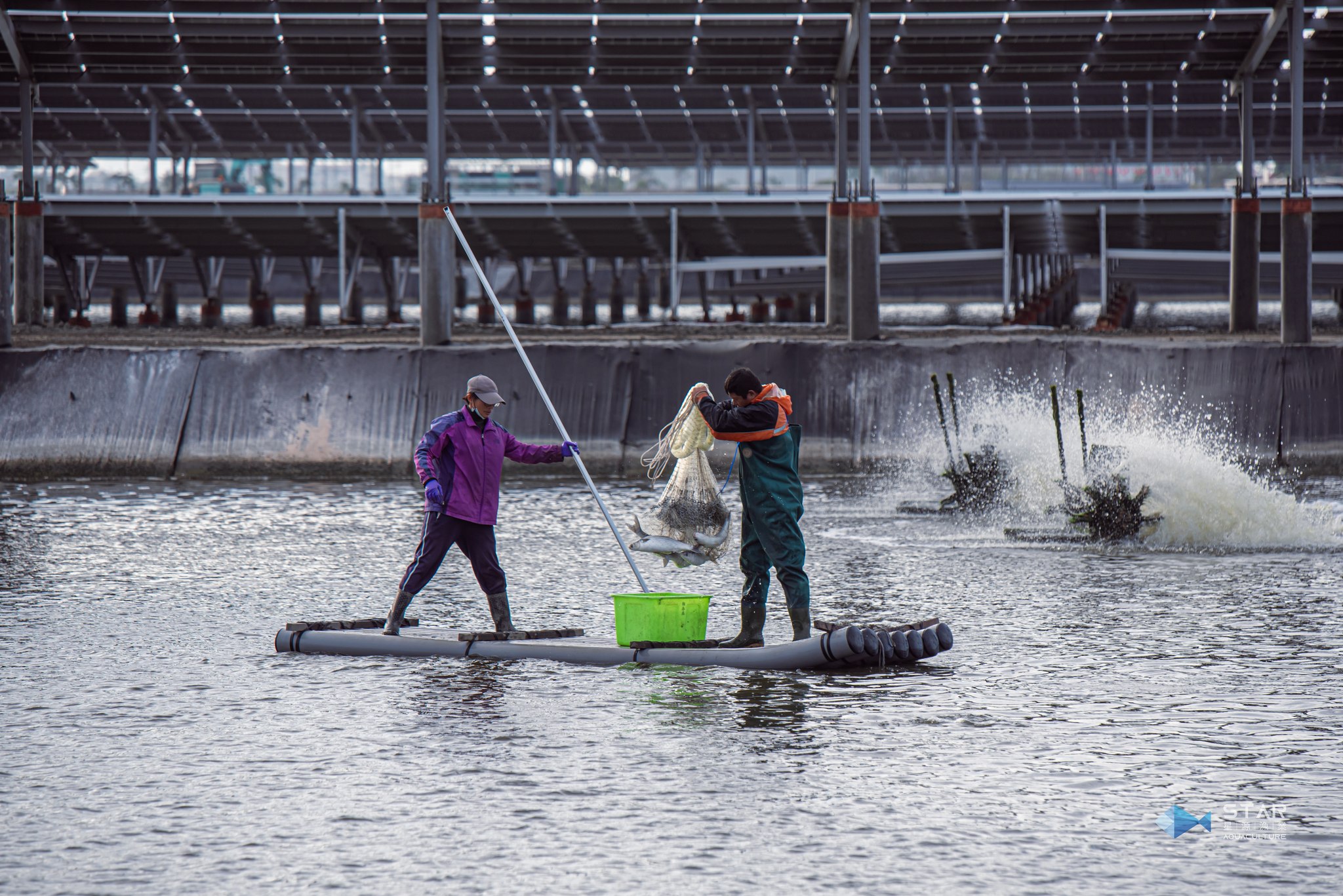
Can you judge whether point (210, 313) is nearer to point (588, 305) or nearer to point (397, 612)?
point (588, 305)

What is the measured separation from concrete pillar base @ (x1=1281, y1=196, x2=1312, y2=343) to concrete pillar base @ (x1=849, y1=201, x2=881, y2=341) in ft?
20.7

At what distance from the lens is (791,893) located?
5465 mm

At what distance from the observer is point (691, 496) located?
32.9 feet

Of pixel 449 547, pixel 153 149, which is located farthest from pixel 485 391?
pixel 153 149

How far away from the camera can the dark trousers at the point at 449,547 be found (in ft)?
31.9

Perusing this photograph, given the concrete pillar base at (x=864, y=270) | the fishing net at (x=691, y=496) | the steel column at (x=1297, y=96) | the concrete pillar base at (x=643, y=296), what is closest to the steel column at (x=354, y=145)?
the concrete pillar base at (x=643, y=296)

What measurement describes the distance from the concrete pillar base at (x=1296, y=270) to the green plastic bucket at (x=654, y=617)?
18.7 m

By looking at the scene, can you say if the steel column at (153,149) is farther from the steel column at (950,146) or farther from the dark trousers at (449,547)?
the dark trousers at (449,547)

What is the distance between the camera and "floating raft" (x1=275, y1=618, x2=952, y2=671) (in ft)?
29.6

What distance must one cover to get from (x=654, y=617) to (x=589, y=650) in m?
0.40

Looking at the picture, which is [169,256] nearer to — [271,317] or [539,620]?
[271,317]

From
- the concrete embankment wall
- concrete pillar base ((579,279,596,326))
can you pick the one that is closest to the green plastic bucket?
the concrete embankment wall

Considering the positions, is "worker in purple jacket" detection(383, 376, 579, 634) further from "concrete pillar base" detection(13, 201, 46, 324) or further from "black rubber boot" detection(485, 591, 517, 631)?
"concrete pillar base" detection(13, 201, 46, 324)

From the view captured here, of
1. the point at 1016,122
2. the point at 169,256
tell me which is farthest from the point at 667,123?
the point at 169,256
